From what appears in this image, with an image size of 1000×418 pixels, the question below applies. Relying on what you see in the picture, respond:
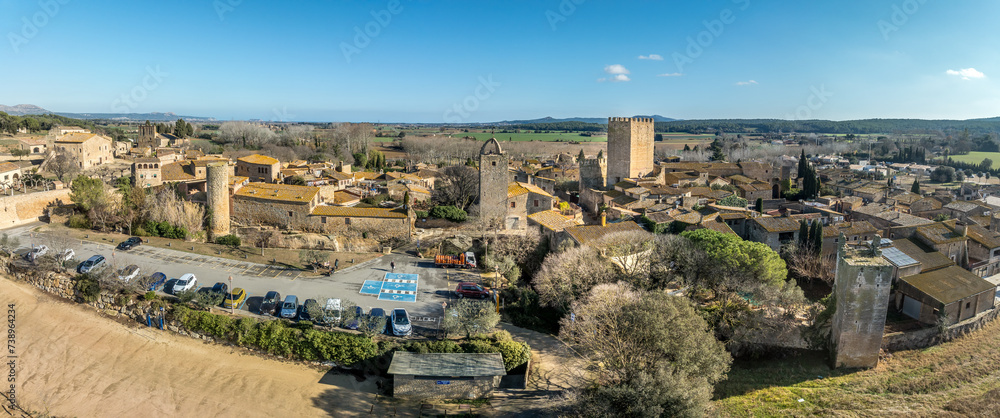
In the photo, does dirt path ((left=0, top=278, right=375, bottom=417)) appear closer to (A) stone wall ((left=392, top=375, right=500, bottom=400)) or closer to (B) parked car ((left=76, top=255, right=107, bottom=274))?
(A) stone wall ((left=392, top=375, right=500, bottom=400))

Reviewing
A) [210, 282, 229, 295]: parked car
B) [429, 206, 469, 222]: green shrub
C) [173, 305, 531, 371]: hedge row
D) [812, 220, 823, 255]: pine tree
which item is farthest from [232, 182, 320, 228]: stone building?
[812, 220, 823, 255]: pine tree

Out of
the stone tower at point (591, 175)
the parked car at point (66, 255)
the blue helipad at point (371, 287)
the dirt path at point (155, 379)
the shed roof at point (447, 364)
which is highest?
the stone tower at point (591, 175)

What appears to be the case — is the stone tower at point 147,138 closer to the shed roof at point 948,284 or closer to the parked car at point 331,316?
the parked car at point 331,316

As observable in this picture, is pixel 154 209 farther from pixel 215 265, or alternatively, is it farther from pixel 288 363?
pixel 288 363

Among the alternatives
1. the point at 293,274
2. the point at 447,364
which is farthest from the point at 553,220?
the point at 447,364

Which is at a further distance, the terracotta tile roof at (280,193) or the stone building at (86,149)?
the stone building at (86,149)

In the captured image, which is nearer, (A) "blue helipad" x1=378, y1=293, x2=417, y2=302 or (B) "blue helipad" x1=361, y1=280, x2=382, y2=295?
(A) "blue helipad" x1=378, y1=293, x2=417, y2=302

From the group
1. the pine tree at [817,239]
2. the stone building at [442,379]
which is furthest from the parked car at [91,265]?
the pine tree at [817,239]
